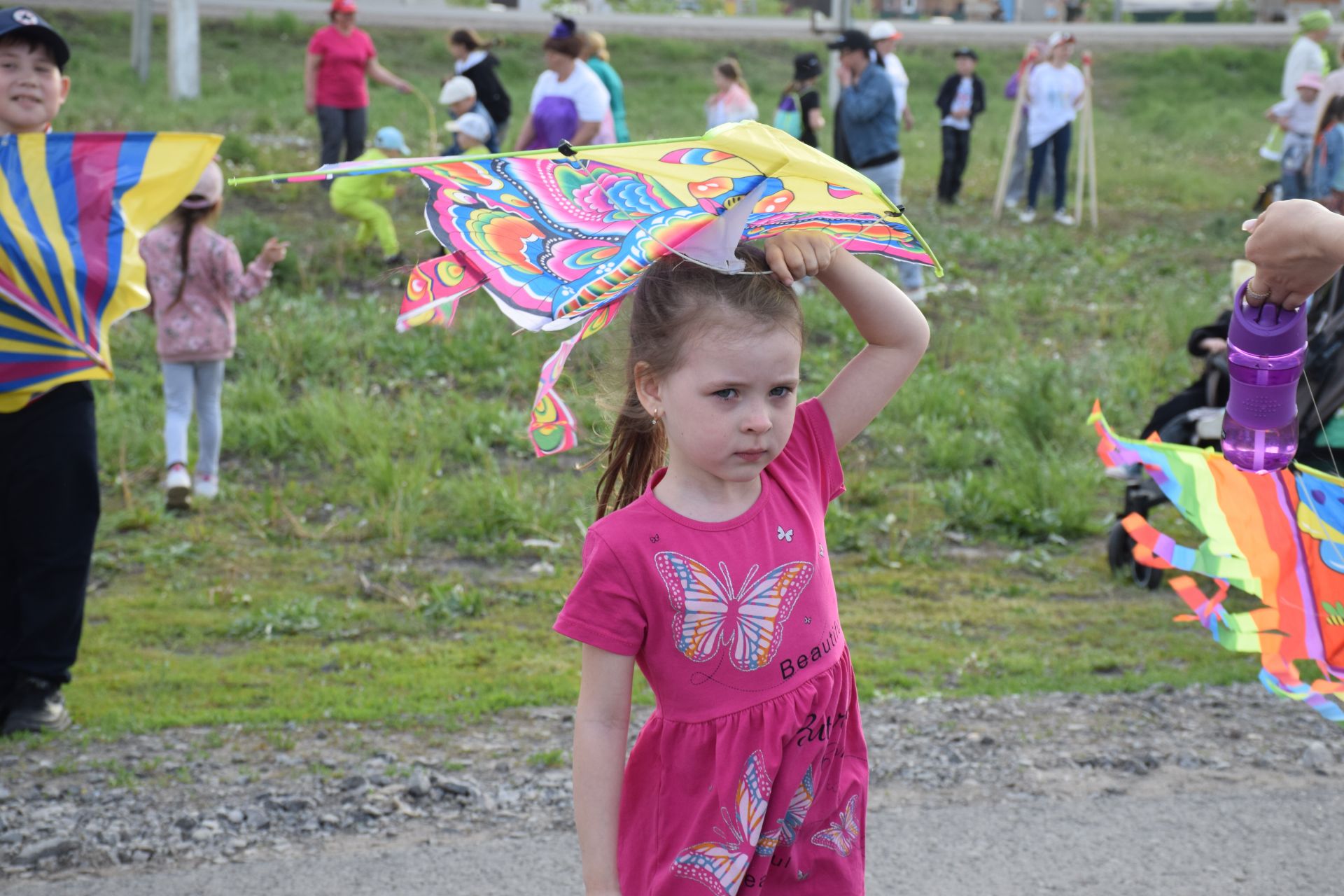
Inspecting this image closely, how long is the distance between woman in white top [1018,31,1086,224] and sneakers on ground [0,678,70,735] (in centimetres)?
1155

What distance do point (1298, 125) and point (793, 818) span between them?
1181 centimetres

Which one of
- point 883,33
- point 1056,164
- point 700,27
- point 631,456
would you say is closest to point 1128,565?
point 631,456

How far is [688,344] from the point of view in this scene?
2.25 meters

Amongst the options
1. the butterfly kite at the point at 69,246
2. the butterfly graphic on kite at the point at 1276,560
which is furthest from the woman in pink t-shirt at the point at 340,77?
the butterfly graphic on kite at the point at 1276,560

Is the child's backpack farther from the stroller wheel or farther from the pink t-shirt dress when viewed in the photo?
the pink t-shirt dress

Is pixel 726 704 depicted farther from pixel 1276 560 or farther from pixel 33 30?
pixel 33 30

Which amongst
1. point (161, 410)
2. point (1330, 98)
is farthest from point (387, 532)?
point (1330, 98)

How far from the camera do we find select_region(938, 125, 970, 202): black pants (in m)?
15.0

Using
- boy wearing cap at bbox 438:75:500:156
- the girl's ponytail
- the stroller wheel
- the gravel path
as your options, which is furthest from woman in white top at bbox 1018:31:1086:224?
the girl's ponytail

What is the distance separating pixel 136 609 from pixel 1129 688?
3977mm

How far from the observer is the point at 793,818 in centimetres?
229

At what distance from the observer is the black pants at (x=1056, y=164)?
14.3 meters

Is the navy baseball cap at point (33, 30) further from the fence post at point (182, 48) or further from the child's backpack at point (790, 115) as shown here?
the fence post at point (182, 48)

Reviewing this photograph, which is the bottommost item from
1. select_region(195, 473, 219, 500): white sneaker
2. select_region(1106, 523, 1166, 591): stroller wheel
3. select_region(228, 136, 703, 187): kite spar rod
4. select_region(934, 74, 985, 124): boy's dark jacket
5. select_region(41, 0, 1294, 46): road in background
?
select_region(195, 473, 219, 500): white sneaker
